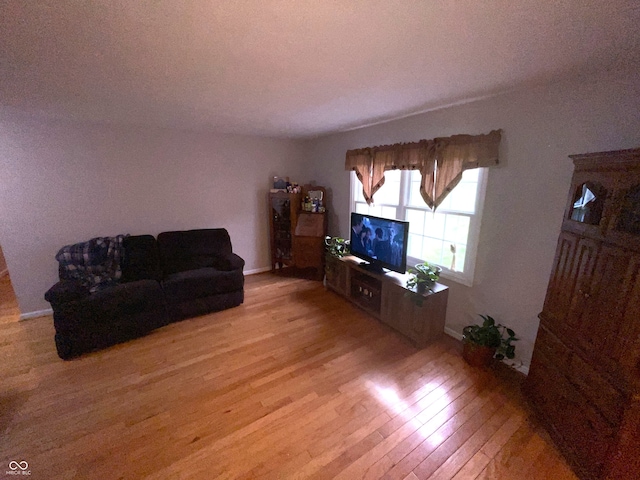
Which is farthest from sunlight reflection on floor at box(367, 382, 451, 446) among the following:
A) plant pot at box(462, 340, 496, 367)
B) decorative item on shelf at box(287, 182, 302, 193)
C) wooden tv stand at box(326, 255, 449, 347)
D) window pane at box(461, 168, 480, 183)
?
decorative item on shelf at box(287, 182, 302, 193)

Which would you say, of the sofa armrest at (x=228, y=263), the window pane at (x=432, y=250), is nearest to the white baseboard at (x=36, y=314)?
the sofa armrest at (x=228, y=263)

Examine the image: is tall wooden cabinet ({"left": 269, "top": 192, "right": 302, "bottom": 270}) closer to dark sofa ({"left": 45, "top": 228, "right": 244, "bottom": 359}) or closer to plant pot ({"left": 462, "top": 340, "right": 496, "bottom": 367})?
dark sofa ({"left": 45, "top": 228, "right": 244, "bottom": 359})

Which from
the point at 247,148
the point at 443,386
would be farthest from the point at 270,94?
the point at 443,386

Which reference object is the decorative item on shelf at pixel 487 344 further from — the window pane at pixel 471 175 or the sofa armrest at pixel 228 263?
the sofa armrest at pixel 228 263

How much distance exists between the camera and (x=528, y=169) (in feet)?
6.59

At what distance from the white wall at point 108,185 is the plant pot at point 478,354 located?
3435 millimetres

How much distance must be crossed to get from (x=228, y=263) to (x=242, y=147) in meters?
1.86

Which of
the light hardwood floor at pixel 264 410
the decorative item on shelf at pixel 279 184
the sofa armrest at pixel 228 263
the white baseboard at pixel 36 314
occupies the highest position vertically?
the decorative item on shelf at pixel 279 184

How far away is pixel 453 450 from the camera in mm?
1559

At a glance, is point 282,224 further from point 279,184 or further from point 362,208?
point 362,208

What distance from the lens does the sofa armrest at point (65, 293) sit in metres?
2.29

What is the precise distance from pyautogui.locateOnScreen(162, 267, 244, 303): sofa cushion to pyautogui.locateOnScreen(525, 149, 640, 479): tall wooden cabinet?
3010mm

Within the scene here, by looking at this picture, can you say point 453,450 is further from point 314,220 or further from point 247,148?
point 247,148

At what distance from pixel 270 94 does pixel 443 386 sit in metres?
2.68
